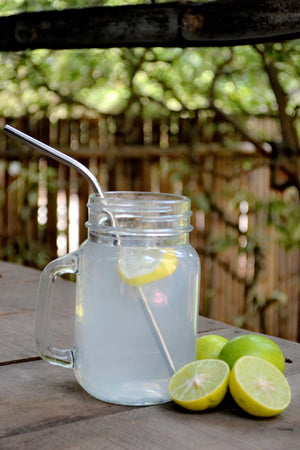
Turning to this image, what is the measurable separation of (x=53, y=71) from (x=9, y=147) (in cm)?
57

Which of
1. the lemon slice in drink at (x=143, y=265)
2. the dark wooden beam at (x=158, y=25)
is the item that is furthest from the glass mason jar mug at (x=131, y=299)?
the dark wooden beam at (x=158, y=25)

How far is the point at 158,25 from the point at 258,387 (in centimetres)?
99

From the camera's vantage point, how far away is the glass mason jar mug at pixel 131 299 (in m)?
0.85

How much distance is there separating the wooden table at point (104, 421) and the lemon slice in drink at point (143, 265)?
0.18 metres

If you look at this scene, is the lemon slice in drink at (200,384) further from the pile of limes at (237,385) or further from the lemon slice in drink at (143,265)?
the lemon slice in drink at (143,265)

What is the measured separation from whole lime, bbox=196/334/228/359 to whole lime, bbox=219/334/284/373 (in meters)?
0.05

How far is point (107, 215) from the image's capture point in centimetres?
88

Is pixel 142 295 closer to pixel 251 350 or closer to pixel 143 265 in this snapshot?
pixel 143 265

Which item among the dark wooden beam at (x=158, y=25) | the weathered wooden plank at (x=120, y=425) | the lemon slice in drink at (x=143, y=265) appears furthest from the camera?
the dark wooden beam at (x=158, y=25)

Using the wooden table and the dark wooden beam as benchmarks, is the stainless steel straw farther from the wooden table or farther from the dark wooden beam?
the dark wooden beam

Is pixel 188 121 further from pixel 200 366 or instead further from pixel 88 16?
pixel 200 366

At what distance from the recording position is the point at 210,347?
99 centimetres

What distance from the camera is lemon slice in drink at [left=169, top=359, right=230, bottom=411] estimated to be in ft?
2.69

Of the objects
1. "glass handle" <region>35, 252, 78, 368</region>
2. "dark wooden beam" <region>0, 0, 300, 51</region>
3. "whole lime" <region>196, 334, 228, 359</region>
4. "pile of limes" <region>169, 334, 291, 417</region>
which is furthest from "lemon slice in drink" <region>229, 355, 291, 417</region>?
"dark wooden beam" <region>0, 0, 300, 51</region>
